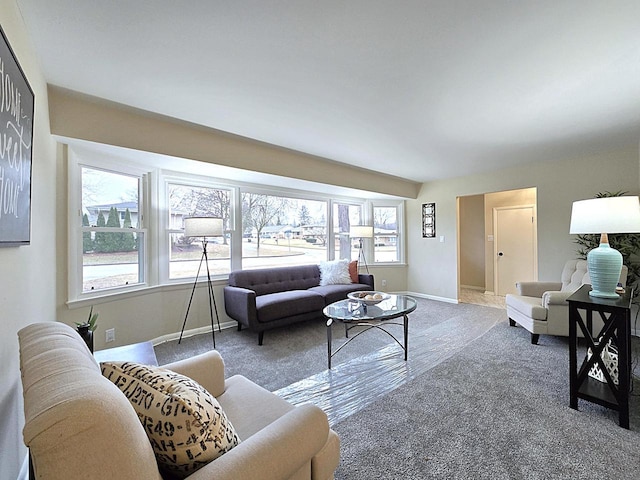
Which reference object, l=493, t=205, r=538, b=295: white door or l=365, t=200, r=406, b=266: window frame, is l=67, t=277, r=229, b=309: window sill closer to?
l=365, t=200, r=406, b=266: window frame

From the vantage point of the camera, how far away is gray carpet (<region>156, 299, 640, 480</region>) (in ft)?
5.04

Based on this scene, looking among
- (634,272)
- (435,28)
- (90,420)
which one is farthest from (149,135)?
(634,272)

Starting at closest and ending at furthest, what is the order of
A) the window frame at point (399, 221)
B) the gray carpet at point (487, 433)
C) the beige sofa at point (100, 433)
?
the beige sofa at point (100, 433) < the gray carpet at point (487, 433) < the window frame at point (399, 221)

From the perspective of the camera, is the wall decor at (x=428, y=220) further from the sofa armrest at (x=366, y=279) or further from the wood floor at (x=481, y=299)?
the sofa armrest at (x=366, y=279)

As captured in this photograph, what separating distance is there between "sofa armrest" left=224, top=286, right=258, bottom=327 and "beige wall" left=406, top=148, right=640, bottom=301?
3.78 m

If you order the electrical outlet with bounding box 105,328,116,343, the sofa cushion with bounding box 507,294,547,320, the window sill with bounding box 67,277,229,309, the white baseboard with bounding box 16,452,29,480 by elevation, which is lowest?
the white baseboard with bounding box 16,452,29,480

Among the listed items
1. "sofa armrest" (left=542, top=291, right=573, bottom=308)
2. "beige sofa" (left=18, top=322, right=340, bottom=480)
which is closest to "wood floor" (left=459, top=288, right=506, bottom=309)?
"sofa armrest" (left=542, top=291, right=573, bottom=308)

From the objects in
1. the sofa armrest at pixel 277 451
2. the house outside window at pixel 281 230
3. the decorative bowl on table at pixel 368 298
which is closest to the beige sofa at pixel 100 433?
the sofa armrest at pixel 277 451

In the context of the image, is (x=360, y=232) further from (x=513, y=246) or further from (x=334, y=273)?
(x=513, y=246)

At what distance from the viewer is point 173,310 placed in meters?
3.50

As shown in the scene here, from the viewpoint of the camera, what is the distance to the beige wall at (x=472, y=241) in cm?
643

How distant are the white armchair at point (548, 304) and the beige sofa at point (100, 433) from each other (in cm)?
302

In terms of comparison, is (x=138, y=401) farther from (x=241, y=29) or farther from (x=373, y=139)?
(x=373, y=139)

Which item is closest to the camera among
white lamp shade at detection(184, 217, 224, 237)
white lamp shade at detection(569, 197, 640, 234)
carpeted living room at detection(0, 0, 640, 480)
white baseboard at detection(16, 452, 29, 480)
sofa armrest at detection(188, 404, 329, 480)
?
sofa armrest at detection(188, 404, 329, 480)
